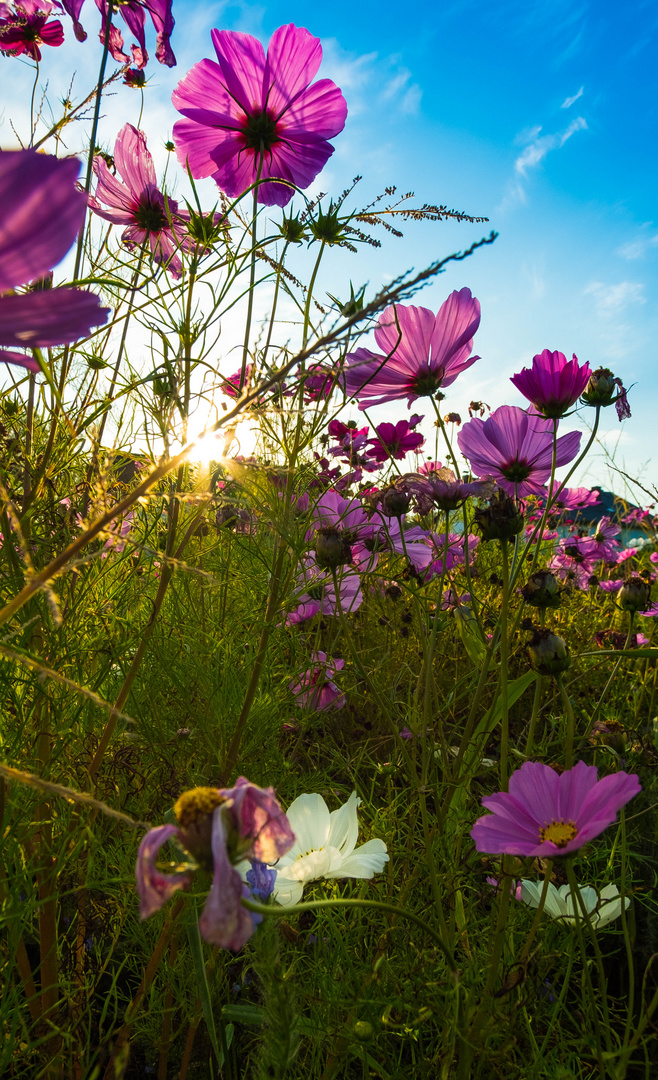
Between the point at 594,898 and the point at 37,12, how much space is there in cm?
118

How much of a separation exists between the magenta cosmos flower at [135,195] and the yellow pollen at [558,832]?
2.01 feet

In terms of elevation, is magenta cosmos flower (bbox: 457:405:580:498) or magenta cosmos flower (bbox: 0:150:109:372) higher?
magenta cosmos flower (bbox: 457:405:580:498)

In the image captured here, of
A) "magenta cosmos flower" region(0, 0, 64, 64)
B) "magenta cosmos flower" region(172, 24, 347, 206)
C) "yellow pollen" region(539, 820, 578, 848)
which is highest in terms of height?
"magenta cosmos flower" region(0, 0, 64, 64)

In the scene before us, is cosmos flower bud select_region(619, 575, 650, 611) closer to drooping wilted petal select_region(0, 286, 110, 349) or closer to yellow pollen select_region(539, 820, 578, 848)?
yellow pollen select_region(539, 820, 578, 848)

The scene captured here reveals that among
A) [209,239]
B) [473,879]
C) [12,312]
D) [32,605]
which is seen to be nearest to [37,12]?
[209,239]

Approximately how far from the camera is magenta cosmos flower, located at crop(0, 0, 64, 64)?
65 cm

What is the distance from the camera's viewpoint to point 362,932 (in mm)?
657

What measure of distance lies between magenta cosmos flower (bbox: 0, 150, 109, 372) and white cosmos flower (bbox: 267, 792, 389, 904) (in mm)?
361

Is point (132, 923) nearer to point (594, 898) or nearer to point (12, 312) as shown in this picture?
point (594, 898)

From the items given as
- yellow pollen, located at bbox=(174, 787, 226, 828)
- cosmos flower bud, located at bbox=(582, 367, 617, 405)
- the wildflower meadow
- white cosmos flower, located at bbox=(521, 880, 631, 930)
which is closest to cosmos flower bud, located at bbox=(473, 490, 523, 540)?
the wildflower meadow

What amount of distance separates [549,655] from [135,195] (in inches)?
24.9

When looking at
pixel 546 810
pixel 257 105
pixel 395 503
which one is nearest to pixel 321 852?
pixel 546 810

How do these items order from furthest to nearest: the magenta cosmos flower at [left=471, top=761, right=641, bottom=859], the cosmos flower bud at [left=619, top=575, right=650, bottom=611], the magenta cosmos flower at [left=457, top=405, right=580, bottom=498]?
1. the cosmos flower bud at [left=619, top=575, right=650, bottom=611]
2. the magenta cosmos flower at [left=457, top=405, right=580, bottom=498]
3. the magenta cosmos flower at [left=471, top=761, right=641, bottom=859]

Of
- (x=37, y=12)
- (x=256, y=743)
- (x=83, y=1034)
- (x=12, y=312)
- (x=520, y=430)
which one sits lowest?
(x=83, y=1034)
